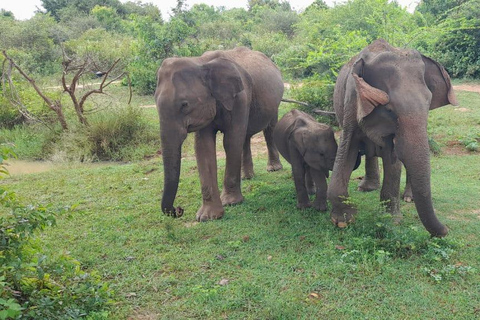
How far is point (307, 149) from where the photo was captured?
581 centimetres

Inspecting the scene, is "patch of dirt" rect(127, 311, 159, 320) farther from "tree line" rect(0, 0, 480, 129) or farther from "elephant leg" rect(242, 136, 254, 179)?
"tree line" rect(0, 0, 480, 129)

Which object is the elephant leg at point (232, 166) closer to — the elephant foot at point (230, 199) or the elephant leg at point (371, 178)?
the elephant foot at point (230, 199)

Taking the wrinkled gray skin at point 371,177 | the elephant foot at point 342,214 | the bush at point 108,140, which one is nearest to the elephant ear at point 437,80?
the elephant foot at point 342,214

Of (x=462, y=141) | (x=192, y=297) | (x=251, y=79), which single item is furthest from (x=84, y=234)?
(x=462, y=141)

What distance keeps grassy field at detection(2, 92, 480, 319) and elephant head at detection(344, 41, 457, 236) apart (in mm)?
558

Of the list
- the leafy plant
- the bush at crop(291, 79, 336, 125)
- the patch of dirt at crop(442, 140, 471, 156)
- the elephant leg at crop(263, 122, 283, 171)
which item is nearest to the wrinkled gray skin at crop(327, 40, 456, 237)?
the elephant leg at crop(263, 122, 283, 171)

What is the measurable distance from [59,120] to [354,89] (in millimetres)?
9248

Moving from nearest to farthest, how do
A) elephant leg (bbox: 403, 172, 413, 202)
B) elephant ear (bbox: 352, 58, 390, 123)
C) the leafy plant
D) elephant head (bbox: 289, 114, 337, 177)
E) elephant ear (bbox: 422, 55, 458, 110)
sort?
elephant ear (bbox: 352, 58, 390, 123) < elephant ear (bbox: 422, 55, 458, 110) < elephant head (bbox: 289, 114, 337, 177) < elephant leg (bbox: 403, 172, 413, 202) < the leafy plant

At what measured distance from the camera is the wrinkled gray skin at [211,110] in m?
5.42

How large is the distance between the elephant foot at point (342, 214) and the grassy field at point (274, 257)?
11cm

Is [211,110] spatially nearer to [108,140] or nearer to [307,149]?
[307,149]

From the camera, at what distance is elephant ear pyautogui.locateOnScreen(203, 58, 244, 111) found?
573cm

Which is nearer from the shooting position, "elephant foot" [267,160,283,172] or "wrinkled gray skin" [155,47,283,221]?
"wrinkled gray skin" [155,47,283,221]

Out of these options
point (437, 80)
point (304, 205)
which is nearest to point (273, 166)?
point (304, 205)
